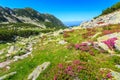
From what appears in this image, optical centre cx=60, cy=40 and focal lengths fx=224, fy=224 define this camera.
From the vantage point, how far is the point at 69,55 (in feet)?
79.7

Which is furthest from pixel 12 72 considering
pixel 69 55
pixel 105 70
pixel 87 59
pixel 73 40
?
pixel 73 40

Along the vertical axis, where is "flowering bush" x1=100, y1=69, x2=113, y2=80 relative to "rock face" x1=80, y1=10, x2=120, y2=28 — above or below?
below

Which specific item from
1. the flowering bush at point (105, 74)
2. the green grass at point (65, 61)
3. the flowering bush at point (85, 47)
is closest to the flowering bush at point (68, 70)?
the green grass at point (65, 61)

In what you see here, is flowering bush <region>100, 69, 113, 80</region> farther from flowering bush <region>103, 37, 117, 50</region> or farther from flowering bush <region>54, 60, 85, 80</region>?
flowering bush <region>103, 37, 117, 50</region>

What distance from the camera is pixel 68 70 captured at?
20.3 meters

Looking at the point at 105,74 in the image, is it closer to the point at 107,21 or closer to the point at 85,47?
the point at 85,47

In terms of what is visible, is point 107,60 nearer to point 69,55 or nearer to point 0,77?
point 69,55

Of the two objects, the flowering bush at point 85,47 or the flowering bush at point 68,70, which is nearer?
the flowering bush at point 68,70

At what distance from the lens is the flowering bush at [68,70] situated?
778 inches

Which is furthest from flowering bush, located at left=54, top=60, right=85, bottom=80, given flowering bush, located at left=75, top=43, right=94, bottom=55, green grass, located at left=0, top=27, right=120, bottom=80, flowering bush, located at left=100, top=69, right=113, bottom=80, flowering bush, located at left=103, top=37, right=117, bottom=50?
flowering bush, located at left=103, top=37, right=117, bottom=50

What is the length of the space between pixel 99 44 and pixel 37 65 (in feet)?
28.4

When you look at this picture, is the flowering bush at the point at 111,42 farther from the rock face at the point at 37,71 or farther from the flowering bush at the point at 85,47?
the rock face at the point at 37,71

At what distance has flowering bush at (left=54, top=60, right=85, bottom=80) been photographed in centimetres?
1975

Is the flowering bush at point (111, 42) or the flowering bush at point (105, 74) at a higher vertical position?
the flowering bush at point (111, 42)
